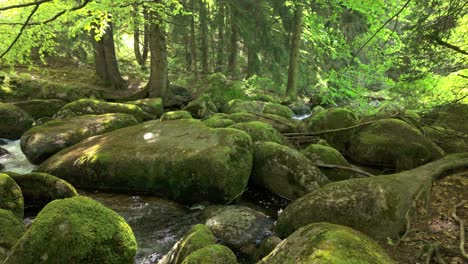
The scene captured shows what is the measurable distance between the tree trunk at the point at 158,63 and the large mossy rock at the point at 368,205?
1108cm

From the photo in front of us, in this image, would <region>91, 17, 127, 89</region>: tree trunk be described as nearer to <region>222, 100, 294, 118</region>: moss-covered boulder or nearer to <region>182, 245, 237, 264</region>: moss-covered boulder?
<region>222, 100, 294, 118</region>: moss-covered boulder

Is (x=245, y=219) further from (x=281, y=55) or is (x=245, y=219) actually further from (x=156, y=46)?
(x=281, y=55)

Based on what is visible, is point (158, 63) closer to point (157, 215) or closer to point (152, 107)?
point (152, 107)

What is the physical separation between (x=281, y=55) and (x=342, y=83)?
8.49m

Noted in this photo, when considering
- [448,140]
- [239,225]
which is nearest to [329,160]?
[239,225]

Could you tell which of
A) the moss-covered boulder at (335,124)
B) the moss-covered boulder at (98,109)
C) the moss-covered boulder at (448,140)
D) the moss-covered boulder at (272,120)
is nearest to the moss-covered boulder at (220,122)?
the moss-covered boulder at (272,120)

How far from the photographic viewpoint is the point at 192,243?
4.89 metres

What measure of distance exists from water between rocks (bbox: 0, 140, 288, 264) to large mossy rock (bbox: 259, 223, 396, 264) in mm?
2818

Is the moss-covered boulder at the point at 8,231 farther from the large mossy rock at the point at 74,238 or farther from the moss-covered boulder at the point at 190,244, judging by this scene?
the moss-covered boulder at the point at 190,244

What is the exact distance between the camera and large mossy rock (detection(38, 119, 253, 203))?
7.43 meters

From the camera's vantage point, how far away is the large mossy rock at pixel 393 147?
888 cm

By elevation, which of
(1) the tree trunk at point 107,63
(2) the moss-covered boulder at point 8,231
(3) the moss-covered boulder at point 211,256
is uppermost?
(1) the tree trunk at point 107,63

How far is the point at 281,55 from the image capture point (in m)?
20.7

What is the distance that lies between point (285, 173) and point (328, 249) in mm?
4670
